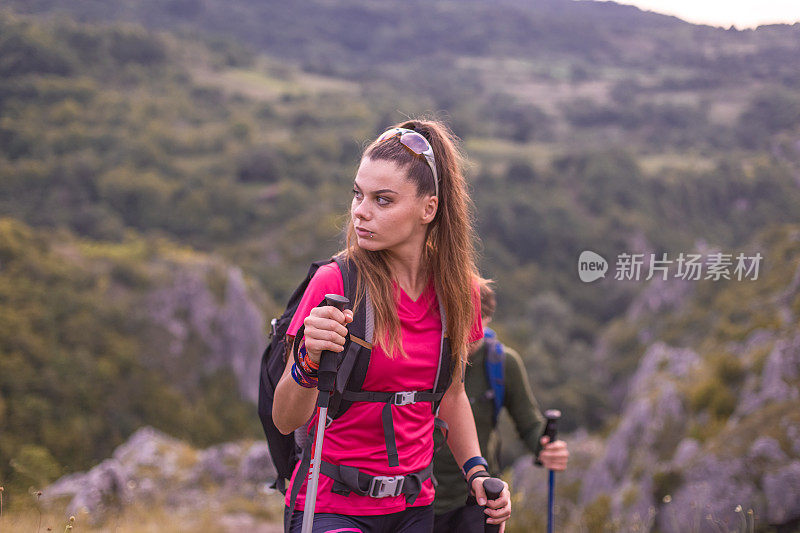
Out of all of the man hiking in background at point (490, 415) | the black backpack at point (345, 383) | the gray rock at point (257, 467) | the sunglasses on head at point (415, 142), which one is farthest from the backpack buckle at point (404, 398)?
the gray rock at point (257, 467)

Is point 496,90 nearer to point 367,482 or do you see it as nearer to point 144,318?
point 144,318

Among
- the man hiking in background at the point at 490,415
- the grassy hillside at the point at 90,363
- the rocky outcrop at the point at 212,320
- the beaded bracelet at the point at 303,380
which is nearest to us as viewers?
the beaded bracelet at the point at 303,380

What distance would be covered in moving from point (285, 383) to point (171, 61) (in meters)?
70.1

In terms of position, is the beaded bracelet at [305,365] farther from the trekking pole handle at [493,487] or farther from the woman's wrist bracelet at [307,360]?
the trekking pole handle at [493,487]

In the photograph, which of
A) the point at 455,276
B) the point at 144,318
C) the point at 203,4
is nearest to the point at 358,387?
the point at 455,276

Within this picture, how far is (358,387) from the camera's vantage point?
194 centimetres

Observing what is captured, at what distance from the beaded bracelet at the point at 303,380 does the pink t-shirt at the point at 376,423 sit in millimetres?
117

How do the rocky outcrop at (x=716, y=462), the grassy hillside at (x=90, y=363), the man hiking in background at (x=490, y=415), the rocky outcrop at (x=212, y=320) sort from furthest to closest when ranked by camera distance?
Result: the rocky outcrop at (x=212, y=320) < the grassy hillside at (x=90, y=363) < the rocky outcrop at (x=716, y=462) < the man hiking in background at (x=490, y=415)

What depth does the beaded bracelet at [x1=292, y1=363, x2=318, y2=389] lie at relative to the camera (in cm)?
183

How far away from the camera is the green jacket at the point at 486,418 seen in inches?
118

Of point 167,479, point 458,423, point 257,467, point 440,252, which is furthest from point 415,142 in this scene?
point 167,479

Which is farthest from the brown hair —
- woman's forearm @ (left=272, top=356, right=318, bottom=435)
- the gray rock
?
the gray rock

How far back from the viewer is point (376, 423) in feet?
6.44

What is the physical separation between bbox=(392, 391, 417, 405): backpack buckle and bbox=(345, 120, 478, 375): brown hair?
129mm
